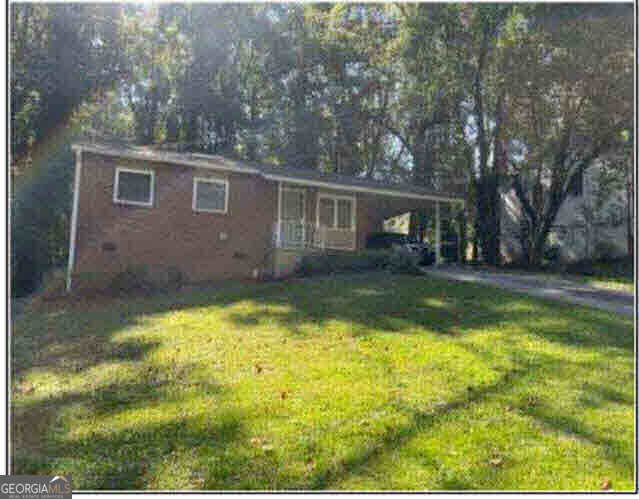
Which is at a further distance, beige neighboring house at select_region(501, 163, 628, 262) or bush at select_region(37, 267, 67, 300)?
beige neighboring house at select_region(501, 163, 628, 262)

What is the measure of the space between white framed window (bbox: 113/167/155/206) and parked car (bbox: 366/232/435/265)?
7.98 m

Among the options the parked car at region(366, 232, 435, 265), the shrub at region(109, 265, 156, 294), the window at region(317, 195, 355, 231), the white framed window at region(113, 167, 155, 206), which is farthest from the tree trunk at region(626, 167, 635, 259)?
the shrub at region(109, 265, 156, 294)

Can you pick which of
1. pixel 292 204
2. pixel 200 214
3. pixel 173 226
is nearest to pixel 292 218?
pixel 292 204

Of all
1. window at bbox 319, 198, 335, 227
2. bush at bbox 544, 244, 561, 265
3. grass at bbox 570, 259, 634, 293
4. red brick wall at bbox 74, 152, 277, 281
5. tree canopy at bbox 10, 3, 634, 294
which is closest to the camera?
red brick wall at bbox 74, 152, 277, 281

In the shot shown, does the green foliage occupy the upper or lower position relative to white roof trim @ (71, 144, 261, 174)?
lower

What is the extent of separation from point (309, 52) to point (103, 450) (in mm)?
25097

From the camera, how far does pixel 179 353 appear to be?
23.5 ft

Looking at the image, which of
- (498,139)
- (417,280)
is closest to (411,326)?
(417,280)

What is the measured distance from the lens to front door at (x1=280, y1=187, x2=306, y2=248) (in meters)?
16.2

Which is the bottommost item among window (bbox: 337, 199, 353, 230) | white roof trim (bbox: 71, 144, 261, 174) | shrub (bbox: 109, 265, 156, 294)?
shrub (bbox: 109, 265, 156, 294)

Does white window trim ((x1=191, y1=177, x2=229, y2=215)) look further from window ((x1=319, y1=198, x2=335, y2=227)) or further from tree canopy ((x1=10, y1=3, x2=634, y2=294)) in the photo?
tree canopy ((x1=10, y1=3, x2=634, y2=294))

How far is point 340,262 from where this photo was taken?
50.3 feet

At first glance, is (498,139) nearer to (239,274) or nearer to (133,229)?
(239,274)

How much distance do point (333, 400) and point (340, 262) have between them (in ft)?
33.4
